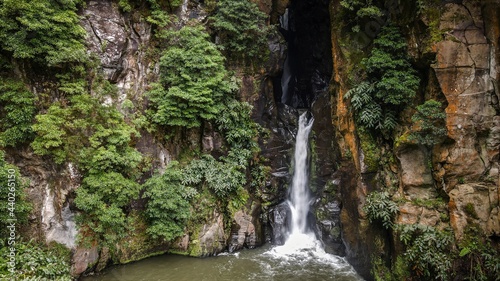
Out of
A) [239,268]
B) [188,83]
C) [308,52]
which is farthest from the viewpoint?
[308,52]

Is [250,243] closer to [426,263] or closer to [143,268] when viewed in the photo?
[143,268]

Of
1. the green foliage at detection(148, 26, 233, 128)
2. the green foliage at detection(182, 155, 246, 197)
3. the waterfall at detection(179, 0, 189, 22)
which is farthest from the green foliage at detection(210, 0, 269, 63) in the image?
the green foliage at detection(182, 155, 246, 197)

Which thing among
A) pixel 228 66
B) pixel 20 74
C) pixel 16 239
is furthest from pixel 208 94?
pixel 16 239

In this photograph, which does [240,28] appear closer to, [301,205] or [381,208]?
[301,205]

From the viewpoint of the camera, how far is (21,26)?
Result: 9336mm

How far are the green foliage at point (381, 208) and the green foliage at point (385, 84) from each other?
231cm

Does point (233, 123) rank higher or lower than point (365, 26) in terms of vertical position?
lower

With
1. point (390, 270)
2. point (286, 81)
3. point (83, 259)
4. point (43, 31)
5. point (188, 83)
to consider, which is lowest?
point (390, 270)

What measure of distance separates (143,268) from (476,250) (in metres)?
10.4

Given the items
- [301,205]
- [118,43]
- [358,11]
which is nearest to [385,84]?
[358,11]

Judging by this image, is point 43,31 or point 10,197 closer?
point 10,197

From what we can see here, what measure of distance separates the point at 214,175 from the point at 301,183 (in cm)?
472

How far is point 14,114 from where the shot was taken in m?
9.24

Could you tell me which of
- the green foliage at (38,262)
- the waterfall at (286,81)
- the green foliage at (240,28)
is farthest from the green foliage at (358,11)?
the green foliage at (38,262)
